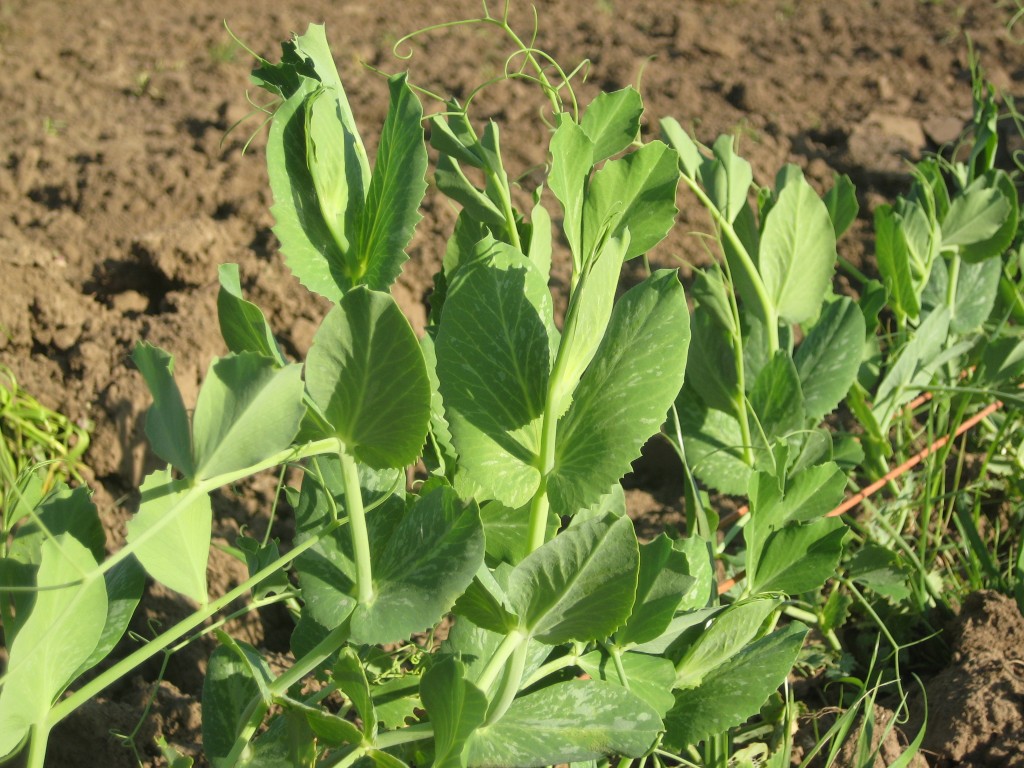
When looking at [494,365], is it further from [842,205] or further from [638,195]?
[842,205]

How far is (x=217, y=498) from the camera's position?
63.8 inches

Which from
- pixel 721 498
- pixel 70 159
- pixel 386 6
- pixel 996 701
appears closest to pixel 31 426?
pixel 70 159

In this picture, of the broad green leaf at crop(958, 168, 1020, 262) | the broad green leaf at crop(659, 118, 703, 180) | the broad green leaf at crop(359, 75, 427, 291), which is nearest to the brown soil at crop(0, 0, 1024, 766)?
the broad green leaf at crop(958, 168, 1020, 262)

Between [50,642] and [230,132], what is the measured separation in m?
1.45

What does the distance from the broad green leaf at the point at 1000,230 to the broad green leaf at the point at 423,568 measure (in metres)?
1.22

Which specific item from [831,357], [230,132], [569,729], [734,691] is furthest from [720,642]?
[230,132]

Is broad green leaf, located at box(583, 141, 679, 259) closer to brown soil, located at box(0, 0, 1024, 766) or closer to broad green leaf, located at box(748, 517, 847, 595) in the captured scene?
broad green leaf, located at box(748, 517, 847, 595)

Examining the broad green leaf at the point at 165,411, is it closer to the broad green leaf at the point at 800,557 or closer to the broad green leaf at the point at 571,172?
the broad green leaf at the point at 571,172

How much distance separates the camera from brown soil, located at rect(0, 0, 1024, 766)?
5.76 ft

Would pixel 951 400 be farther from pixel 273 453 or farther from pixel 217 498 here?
pixel 273 453

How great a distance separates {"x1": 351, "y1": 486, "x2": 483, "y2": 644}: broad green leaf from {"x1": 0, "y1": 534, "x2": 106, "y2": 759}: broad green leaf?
0.21m

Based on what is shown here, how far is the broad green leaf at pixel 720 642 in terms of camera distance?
1097 mm

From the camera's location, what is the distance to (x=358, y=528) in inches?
34.2

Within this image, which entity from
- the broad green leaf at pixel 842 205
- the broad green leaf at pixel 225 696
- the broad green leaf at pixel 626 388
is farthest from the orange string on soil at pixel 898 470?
the broad green leaf at pixel 225 696
